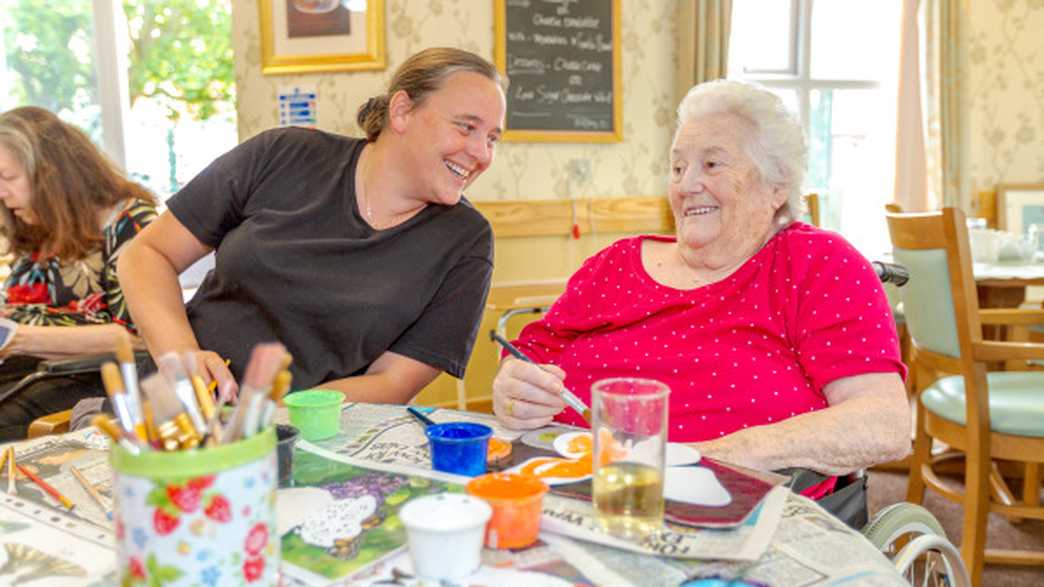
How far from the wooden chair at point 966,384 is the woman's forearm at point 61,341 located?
209 cm

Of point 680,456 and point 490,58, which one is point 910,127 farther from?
point 680,456

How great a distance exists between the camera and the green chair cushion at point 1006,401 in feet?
7.06

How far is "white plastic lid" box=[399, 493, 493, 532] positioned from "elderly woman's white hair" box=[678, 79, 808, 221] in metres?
Result: 0.99

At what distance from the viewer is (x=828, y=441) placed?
117 cm

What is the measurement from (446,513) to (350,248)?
39.7 inches

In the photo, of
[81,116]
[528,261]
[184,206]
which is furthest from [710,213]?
[81,116]

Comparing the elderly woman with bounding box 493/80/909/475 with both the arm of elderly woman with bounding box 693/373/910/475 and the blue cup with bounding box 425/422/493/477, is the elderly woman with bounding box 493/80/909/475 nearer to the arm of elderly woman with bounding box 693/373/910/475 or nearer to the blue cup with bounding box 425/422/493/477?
the arm of elderly woman with bounding box 693/373/910/475

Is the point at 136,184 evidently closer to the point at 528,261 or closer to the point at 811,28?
the point at 528,261

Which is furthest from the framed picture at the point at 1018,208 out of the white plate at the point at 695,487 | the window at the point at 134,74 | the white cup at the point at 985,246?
the white plate at the point at 695,487

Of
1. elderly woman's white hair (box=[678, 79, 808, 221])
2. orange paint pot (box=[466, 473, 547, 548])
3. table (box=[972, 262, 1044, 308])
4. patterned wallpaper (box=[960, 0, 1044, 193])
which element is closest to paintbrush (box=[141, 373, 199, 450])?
orange paint pot (box=[466, 473, 547, 548])

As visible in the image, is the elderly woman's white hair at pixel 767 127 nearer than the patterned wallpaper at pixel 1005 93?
Yes

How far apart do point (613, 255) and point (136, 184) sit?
140 cm

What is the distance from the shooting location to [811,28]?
441 cm

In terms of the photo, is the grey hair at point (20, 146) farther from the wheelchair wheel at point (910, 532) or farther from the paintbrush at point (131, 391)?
the wheelchair wheel at point (910, 532)
